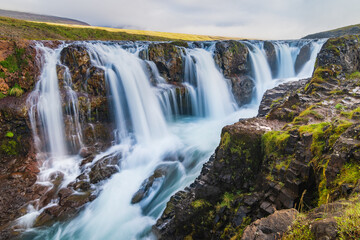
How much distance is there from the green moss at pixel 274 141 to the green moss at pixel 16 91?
1471 centimetres

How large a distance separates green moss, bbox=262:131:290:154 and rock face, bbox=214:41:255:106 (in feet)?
52.9

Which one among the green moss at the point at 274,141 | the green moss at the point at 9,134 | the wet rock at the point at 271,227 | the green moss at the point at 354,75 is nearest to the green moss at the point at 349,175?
the wet rock at the point at 271,227

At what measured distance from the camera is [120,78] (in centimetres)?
1599

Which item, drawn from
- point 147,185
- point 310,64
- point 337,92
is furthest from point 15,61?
point 310,64

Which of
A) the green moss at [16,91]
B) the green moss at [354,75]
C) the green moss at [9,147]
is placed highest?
the green moss at [16,91]

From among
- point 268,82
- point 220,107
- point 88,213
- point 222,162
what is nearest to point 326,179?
point 222,162

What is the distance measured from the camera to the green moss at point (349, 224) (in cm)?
204

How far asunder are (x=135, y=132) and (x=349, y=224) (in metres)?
14.1

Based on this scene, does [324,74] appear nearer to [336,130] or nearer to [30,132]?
[336,130]

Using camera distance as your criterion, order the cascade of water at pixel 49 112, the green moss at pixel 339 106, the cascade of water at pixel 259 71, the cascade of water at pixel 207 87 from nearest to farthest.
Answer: the green moss at pixel 339 106 → the cascade of water at pixel 49 112 → the cascade of water at pixel 207 87 → the cascade of water at pixel 259 71

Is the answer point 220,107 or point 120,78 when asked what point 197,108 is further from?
point 120,78

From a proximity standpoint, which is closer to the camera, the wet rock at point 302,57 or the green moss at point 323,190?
the green moss at point 323,190

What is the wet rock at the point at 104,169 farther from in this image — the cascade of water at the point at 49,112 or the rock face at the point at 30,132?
the cascade of water at the point at 49,112

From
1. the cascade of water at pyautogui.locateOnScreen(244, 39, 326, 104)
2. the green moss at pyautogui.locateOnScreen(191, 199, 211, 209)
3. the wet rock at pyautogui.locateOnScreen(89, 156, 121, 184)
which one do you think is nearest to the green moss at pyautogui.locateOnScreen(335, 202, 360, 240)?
the green moss at pyautogui.locateOnScreen(191, 199, 211, 209)
